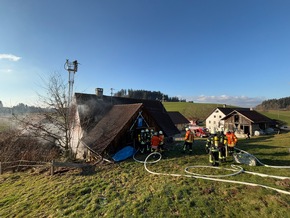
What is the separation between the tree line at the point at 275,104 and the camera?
106 metres

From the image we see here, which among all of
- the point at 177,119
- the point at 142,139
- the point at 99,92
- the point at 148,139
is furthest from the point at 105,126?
the point at 177,119

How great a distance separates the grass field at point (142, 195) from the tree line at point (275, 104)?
120 metres

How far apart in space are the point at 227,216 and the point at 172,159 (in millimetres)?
6287

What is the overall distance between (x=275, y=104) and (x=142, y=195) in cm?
13368

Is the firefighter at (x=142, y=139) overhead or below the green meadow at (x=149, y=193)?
overhead

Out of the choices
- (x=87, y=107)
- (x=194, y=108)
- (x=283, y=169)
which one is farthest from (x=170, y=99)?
(x=283, y=169)

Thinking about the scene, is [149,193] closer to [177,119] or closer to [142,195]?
[142,195]

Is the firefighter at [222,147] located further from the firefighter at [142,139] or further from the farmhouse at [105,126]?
the farmhouse at [105,126]

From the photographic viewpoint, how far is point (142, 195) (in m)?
6.65

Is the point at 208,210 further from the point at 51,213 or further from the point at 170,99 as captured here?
the point at 170,99

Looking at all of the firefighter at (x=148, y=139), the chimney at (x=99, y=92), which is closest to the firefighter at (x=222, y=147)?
the firefighter at (x=148, y=139)

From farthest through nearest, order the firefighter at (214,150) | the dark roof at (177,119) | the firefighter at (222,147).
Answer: the dark roof at (177,119) < the firefighter at (222,147) < the firefighter at (214,150)

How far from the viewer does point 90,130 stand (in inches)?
642

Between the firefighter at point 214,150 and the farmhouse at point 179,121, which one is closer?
the firefighter at point 214,150
